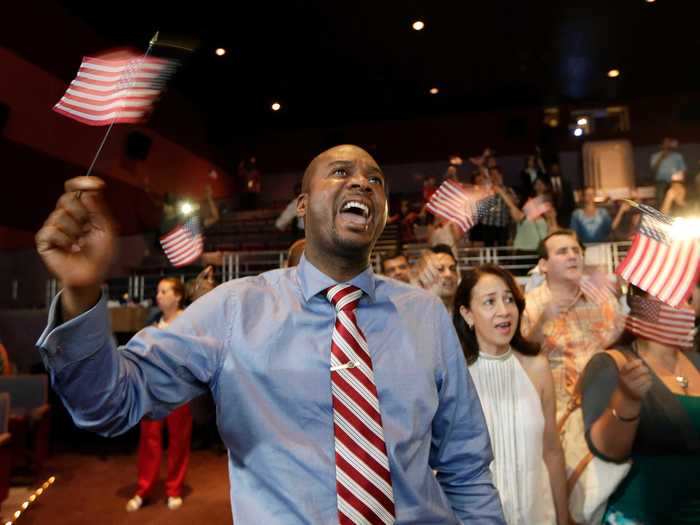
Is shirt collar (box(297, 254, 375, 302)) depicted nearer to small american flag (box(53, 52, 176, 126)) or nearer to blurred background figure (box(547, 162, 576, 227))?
small american flag (box(53, 52, 176, 126))

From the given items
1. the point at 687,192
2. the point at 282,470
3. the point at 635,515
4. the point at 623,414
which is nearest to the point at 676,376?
the point at 623,414

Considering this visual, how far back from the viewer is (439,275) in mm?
3352

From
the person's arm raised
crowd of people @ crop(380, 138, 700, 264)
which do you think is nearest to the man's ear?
the person's arm raised

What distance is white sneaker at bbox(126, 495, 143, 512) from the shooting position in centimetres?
492

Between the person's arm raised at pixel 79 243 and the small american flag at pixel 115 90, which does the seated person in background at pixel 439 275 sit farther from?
the person's arm raised at pixel 79 243

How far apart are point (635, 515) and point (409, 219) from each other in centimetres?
854

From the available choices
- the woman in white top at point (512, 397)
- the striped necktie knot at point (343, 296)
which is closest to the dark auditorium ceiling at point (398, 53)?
the woman in white top at point (512, 397)

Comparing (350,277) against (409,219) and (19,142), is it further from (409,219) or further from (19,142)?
(19,142)

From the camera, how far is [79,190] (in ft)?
3.36

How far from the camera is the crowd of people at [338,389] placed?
109 centimetres

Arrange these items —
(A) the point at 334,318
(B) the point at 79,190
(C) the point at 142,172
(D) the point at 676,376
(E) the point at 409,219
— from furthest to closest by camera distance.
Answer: (C) the point at 142,172 → (E) the point at 409,219 → (D) the point at 676,376 → (A) the point at 334,318 → (B) the point at 79,190

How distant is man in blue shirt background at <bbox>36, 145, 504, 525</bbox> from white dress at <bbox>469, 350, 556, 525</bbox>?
2.43 ft

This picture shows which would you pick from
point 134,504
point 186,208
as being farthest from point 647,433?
point 186,208

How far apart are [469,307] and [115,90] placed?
1.66 m
